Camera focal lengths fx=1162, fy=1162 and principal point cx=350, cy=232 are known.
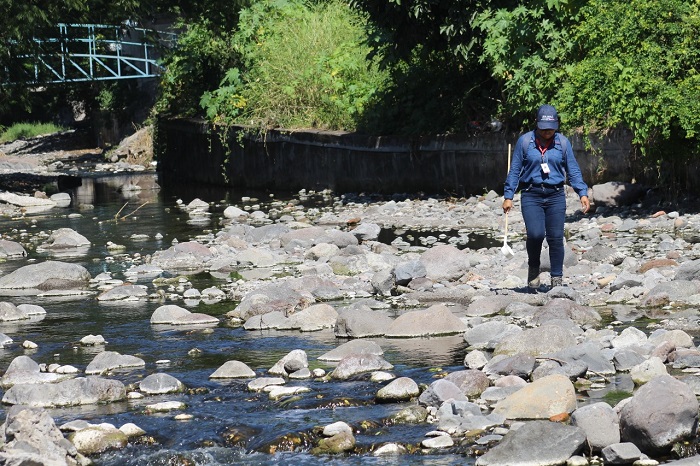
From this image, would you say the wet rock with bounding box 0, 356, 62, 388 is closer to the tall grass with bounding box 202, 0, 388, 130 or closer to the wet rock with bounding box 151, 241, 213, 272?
the wet rock with bounding box 151, 241, 213, 272

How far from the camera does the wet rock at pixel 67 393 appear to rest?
23.5 ft

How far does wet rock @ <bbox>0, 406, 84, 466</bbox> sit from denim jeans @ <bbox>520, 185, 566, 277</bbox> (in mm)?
4695

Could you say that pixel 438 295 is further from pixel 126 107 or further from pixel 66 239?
pixel 126 107

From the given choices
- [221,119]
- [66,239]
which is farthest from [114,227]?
[221,119]

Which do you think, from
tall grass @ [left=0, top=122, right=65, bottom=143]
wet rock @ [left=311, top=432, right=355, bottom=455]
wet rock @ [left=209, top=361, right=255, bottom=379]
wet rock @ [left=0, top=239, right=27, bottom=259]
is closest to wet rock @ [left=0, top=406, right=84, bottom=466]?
wet rock @ [left=311, top=432, right=355, bottom=455]

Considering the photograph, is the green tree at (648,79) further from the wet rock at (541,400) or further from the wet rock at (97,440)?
the wet rock at (97,440)

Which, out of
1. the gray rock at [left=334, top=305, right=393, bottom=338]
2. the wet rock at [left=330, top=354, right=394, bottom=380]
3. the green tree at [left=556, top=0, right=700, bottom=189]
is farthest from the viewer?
the green tree at [left=556, top=0, right=700, bottom=189]

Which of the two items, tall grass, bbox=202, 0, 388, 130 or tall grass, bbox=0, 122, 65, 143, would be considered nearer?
tall grass, bbox=202, 0, 388, 130

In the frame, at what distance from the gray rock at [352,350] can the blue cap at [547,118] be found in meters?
2.35

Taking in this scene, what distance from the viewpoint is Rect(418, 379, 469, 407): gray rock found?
672 centimetres

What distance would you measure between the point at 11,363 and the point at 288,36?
60.2 feet

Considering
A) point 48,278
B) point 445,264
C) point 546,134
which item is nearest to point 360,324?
point 546,134

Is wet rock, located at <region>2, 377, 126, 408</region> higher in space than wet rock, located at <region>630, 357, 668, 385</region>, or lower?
lower

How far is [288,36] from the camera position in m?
25.5
